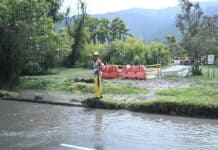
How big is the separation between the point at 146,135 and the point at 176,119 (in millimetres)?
2375

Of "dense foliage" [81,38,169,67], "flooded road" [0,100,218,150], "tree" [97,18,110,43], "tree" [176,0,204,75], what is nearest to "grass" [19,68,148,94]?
"flooded road" [0,100,218,150]

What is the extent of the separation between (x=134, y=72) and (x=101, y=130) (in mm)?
17109

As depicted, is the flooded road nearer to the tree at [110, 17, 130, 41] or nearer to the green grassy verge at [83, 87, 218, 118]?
the green grassy verge at [83, 87, 218, 118]

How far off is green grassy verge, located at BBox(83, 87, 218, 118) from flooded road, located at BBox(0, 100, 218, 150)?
386mm

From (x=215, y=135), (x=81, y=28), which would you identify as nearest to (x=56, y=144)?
(x=215, y=135)

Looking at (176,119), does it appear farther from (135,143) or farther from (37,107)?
(37,107)

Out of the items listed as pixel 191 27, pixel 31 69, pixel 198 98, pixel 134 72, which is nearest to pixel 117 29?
pixel 191 27

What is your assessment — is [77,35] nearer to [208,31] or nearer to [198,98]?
[208,31]

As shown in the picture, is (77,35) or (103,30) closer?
(77,35)

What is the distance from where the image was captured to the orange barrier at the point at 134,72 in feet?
91.2

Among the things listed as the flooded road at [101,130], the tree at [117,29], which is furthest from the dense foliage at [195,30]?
the tree at [117,29]

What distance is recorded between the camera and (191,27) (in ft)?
106

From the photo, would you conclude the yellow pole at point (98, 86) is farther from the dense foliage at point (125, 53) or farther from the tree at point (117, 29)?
the tree at point (117, 29)

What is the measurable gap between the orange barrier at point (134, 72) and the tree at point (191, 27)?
4917mm
